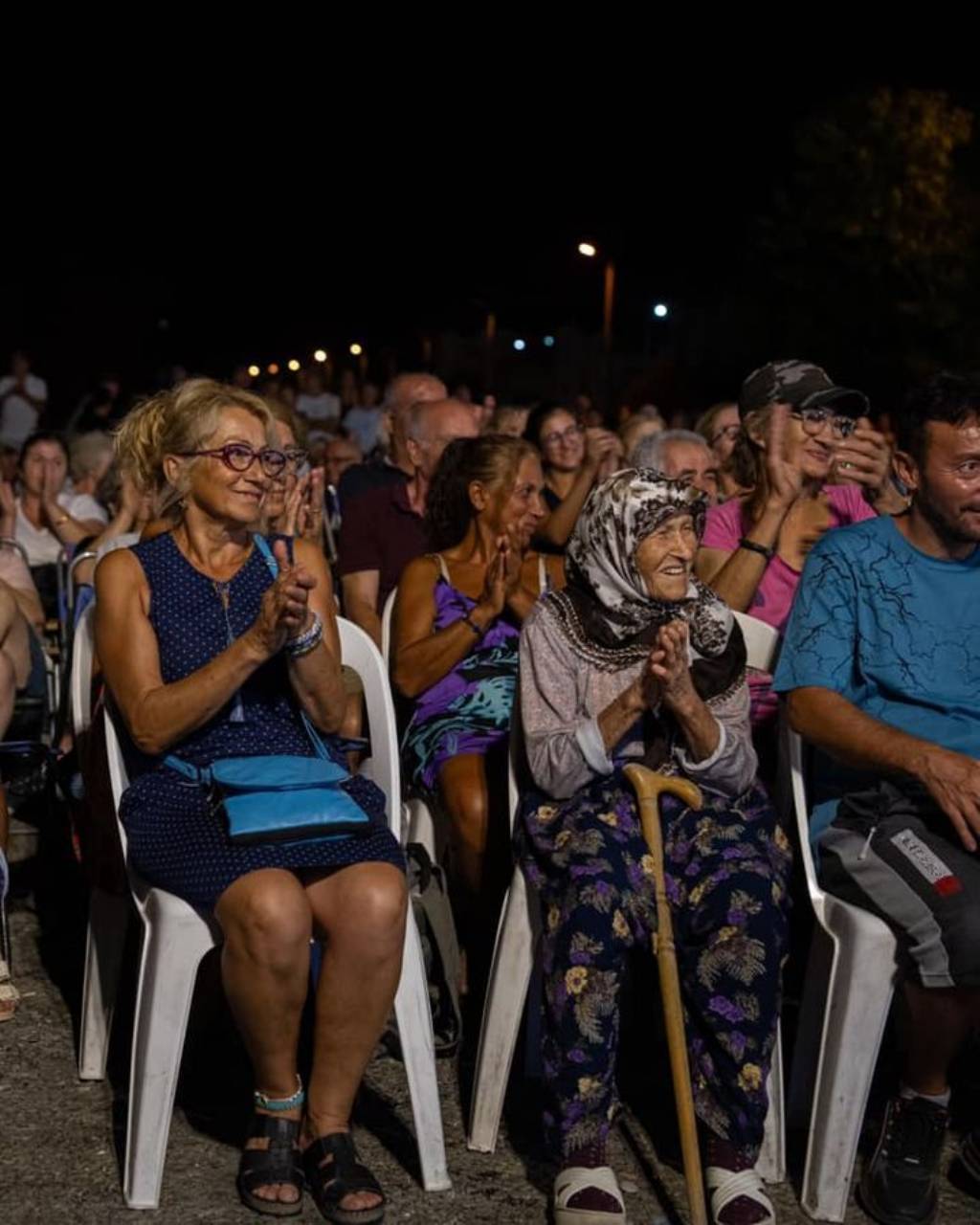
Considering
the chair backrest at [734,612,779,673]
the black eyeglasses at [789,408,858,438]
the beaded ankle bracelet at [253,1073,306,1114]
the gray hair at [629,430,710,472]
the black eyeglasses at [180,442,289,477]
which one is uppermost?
the black eyeglasses at [789,408,858,438]

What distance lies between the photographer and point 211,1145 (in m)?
4.09

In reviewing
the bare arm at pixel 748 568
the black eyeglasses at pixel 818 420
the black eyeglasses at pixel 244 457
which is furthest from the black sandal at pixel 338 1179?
the black eyeglasses at pixel 818 420

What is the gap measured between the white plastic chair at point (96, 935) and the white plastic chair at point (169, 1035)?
1.65 ft

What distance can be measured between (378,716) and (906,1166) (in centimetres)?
160

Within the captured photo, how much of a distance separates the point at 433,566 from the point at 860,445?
1.29 meters

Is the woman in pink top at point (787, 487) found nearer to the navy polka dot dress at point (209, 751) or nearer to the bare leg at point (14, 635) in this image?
the navy polka dot dress at point (209, 751)

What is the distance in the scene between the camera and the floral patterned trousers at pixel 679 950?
3.77 m

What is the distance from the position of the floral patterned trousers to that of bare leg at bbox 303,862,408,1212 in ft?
1.18

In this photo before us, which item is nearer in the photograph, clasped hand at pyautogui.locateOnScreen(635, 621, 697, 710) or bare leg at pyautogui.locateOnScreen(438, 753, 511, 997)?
clasped hand at pyautogui.locateOnScreen(635, 621, 697, 710)

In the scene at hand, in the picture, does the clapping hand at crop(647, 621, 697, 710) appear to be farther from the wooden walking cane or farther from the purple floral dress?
the purple floral dress

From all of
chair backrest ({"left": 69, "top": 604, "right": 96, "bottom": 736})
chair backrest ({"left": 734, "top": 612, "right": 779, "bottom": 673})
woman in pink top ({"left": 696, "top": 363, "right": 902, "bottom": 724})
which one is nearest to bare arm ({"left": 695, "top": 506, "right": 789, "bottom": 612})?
woman in pink top ({"left": 696, "top": 363, "right": 902, "bottom": 724})

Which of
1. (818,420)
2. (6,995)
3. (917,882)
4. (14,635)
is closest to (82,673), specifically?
(14,635)

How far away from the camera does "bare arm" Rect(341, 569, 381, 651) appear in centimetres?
648

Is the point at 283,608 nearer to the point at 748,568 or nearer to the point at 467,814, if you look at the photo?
the point at 467,814
